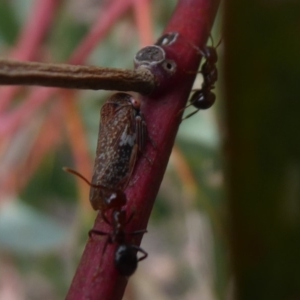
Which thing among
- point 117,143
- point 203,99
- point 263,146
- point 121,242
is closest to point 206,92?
point 203,99

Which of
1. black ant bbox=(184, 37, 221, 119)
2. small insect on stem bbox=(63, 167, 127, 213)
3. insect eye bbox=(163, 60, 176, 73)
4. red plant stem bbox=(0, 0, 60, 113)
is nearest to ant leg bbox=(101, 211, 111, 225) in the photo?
small insect on stem bbox=(63, 167, 127, 213)

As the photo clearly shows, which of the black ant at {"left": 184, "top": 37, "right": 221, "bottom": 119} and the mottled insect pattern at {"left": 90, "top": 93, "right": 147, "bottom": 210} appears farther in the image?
the black ant at {"left": 184, "top": 37, "right": 221, "bottom": 119}

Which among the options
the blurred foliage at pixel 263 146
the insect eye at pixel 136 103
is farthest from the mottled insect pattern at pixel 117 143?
the blurred foliage at pixel 263 146

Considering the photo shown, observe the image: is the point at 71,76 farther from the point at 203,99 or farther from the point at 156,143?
the point at 203,99

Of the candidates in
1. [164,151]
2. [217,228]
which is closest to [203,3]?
[164,151]

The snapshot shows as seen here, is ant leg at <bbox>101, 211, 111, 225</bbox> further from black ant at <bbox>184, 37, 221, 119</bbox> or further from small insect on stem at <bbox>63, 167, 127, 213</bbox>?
black ant at <bbox>184, 37, 221, 119</bbox>

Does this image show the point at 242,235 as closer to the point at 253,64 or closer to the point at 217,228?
the point at 253,64

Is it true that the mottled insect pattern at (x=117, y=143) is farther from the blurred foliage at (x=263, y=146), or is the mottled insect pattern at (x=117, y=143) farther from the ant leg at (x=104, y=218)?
the blurred foliage at (x=263, y=146)
